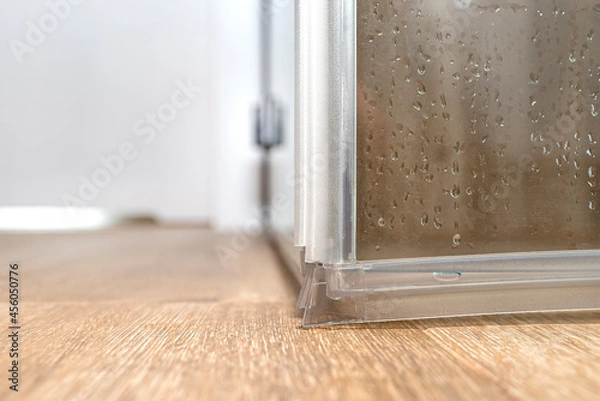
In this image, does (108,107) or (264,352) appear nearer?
(264,352)

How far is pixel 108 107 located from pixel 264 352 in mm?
2170

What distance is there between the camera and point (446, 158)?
469 mm

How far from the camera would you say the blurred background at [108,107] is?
7.42 ft

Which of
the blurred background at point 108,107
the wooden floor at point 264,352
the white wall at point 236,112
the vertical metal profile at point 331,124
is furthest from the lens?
the blurred background at point 108,107

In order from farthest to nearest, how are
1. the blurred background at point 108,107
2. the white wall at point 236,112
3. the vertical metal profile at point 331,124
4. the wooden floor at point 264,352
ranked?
1. the blurred background at point 108,107
2. the white wall at point 236,112
3. the vertical metal profile at point 331,124
4. the wooden floor at point 264,352

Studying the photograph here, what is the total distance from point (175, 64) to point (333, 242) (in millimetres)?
2085

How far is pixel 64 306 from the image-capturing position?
0.56 meters

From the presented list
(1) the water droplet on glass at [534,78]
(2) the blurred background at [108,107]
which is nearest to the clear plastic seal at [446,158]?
(1) the water droplet on glass at [534,78]

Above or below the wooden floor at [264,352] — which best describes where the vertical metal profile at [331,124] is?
above

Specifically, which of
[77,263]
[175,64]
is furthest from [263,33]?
[77,263]

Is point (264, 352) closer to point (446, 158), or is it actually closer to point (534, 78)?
point (446, 158)

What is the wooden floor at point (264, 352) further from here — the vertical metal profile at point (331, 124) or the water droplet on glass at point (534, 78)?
the water droplet on glass at point (534, 78)

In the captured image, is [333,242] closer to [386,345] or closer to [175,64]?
[386,345]

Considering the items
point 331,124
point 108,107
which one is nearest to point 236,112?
point 108,107
